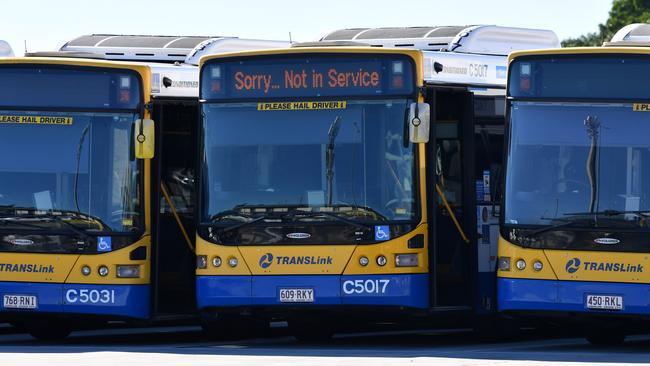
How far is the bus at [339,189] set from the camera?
17219 mm

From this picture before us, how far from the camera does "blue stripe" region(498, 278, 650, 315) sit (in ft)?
54.0

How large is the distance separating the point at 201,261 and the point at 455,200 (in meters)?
2.70

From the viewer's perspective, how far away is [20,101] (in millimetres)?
18109

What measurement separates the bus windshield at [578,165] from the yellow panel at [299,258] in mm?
1706

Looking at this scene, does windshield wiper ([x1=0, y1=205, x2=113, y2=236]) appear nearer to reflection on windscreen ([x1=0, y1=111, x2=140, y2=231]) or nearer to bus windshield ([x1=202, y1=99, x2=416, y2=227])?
reflection on windscreen ([x1=0, y1=111, x2=140, y2=231])

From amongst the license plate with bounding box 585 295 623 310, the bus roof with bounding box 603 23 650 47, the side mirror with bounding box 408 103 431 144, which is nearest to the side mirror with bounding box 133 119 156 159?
the side mirror with bounding box 408 103 431 144

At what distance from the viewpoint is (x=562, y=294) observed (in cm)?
1678

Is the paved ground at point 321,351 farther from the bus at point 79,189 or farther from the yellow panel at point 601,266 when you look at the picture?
the yellow panel at point 601,266

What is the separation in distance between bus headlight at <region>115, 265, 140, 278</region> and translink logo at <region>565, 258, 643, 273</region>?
443 centimetres

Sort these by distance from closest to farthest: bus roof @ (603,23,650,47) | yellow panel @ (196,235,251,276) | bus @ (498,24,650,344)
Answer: bus @ (498,24,650,344) → yellow panel @ (196,235,251,276) → bus roof @ (603,23,650,47)

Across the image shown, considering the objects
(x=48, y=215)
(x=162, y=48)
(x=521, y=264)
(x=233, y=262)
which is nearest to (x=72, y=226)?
(x=48, y=215)

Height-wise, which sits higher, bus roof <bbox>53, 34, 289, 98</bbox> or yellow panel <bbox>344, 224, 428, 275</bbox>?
bus roof <bbox>53, 34, 289, 98</bbox>

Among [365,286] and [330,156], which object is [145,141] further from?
[365,286]

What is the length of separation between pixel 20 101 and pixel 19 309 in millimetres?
2149
